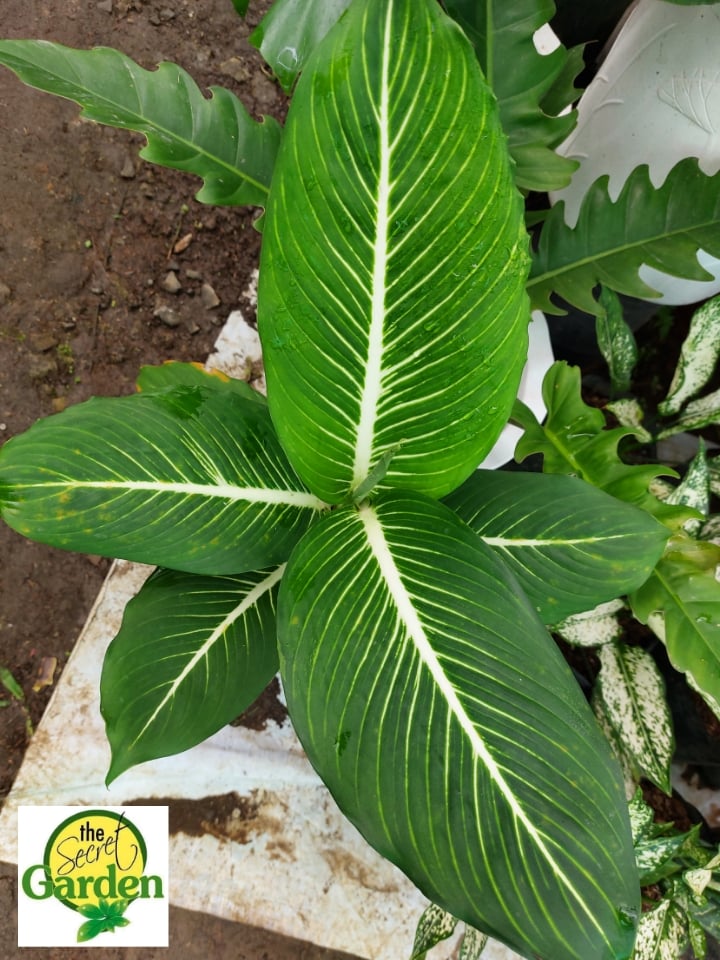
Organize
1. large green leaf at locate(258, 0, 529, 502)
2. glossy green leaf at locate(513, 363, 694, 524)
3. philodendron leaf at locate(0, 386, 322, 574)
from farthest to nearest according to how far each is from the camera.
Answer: glossy green leaf at locate(513, 363, 694, 524)
philodendron leaf at locate(0, 386, 322, 574)
large green leaf at locate(258, 0, 529, 502)

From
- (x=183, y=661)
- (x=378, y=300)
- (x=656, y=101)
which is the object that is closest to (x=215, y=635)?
(x=183, y=661)

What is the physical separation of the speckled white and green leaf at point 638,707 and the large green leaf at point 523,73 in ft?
2.31

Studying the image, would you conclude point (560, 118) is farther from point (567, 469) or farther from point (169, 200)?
point (169, 200)

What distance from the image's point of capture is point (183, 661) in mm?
732

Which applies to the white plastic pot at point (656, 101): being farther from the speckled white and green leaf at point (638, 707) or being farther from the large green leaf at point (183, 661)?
the large green leaf at point (183, 661)

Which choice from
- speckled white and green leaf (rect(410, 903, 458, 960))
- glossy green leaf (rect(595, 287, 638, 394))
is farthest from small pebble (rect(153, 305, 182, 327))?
speckled white and green leaf (rect(410, 903, 458, 960))

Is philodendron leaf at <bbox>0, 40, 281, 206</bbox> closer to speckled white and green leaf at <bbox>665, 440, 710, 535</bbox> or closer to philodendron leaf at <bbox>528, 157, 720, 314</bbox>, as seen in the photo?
philodendron leaf at <bbox>528, 157, 720, 314</bbox>

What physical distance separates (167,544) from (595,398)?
961 millimetres

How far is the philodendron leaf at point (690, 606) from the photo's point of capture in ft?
2.41

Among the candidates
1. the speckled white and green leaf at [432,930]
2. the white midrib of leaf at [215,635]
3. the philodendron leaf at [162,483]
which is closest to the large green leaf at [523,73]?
the philodendron leaf at [162,483]

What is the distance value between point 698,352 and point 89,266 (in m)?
1.24

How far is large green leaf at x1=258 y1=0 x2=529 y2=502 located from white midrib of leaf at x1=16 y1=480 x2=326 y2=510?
0.10m

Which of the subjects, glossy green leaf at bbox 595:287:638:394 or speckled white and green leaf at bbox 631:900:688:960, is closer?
speckled white and green leaf at bbox 631:900:688:960

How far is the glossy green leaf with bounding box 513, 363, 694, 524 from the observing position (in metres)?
0.80
